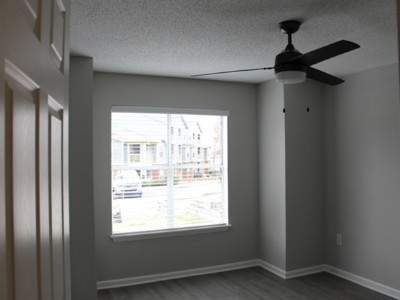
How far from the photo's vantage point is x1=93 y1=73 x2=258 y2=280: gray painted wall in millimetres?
4094

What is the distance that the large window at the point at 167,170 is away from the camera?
4270 millimetres

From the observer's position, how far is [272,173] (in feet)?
15.2

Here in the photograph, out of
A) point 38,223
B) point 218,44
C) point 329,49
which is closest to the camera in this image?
point 38,223

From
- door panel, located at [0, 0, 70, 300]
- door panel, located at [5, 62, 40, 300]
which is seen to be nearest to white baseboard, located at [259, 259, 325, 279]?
door panel, located at [0, 0, 70, 300]

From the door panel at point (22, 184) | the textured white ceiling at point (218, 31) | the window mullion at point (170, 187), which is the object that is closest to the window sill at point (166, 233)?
the window mullion at point (170, 187)

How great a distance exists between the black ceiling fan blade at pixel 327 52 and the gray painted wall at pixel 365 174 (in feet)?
5.97

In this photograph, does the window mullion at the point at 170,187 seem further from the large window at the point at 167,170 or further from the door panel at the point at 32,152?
the door panel at the point at 32,152

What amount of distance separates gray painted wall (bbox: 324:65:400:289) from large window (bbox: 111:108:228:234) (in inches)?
54.8

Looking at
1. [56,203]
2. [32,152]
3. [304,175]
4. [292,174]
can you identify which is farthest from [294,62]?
[304,175]

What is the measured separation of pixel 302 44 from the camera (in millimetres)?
3086

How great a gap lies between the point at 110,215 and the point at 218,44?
7.53 ft

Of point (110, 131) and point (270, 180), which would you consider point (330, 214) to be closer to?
point (270, 180)

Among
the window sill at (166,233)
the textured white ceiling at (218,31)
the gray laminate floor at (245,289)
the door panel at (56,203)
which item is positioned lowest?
the gray laminate floor at (245,289)

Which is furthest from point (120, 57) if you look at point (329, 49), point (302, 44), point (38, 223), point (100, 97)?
point (38, 223)
